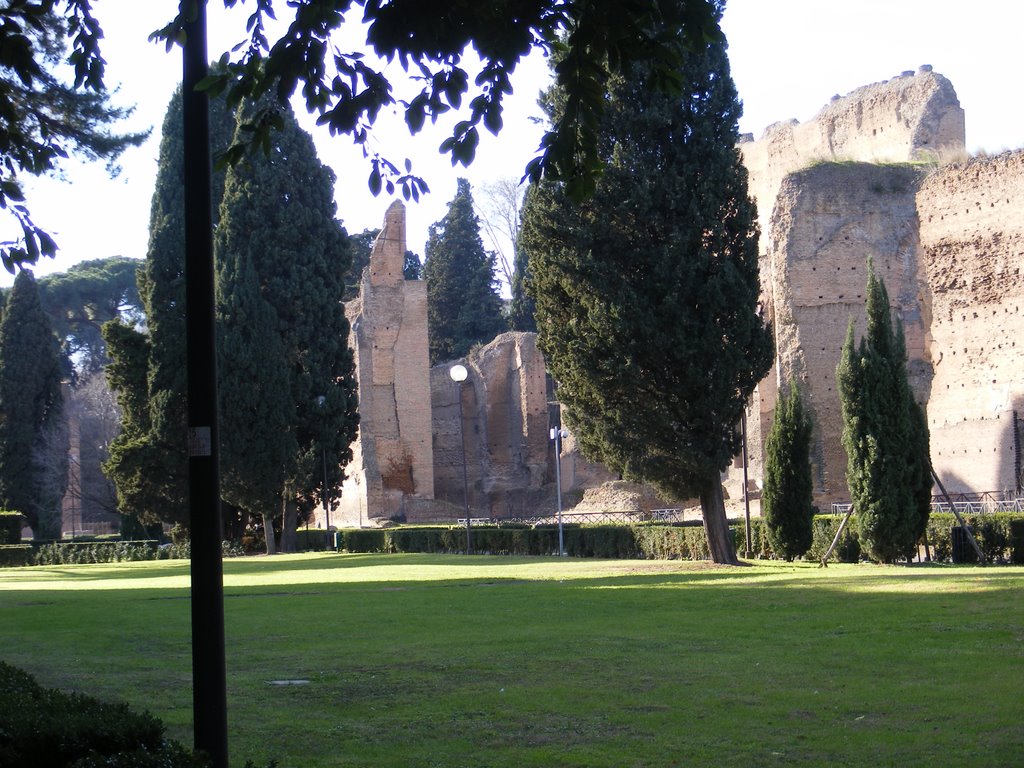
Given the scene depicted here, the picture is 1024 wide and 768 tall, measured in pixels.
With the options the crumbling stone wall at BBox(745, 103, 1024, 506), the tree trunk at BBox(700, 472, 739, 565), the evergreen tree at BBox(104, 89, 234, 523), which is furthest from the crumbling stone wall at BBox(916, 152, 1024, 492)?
the evergreen tree at BBox(104, 89, 234, 523)

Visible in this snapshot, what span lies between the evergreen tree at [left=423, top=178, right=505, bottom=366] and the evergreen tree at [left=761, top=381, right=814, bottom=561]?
4010 cm

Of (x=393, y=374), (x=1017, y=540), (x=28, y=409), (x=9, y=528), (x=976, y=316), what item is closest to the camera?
(x=1017, y=540)

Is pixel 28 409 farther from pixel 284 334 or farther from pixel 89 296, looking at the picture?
pixel 89 296

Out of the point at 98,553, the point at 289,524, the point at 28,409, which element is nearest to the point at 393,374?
the point at 28,409

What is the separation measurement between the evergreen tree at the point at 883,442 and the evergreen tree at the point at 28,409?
33.7m

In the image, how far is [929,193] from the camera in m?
31.5

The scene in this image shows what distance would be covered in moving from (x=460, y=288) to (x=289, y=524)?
27115 mm

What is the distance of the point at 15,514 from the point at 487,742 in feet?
130

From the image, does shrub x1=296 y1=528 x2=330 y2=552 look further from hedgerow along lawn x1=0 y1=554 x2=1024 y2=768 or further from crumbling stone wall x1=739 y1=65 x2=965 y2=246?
hedgerow along lawn x1=0 y1=554 x2=1024 y2=768

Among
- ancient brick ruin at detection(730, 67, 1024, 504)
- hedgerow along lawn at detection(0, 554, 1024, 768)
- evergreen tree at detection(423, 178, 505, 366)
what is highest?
evergreen tree at detection(423, 178, 505, 366)

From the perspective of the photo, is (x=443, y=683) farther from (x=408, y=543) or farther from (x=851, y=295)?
(x=851, y=295)

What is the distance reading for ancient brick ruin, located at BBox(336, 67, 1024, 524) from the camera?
98.0 ft

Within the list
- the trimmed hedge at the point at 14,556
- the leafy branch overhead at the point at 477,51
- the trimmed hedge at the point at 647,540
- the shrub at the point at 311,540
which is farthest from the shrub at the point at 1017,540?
the trimmed hedge at the point at 14,556

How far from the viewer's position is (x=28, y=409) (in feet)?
149
